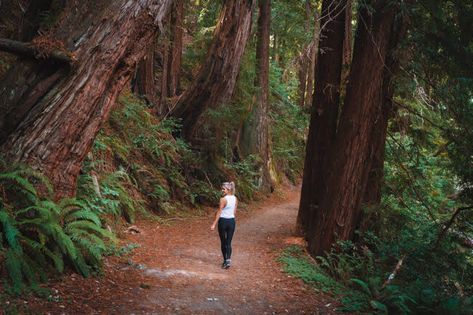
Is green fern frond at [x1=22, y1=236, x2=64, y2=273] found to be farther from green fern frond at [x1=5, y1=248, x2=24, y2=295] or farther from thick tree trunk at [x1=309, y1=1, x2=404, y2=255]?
thick tree trunk at [x1=309, y1=1, x2=404, y2=255]

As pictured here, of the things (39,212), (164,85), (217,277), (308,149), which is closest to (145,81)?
(164,85)

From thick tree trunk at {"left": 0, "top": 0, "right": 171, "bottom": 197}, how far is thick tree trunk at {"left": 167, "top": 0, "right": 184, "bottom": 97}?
1064 centimetres

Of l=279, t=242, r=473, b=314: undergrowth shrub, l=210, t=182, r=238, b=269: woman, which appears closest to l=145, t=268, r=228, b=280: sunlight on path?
l=210, t=182, r=238, b=269: woman

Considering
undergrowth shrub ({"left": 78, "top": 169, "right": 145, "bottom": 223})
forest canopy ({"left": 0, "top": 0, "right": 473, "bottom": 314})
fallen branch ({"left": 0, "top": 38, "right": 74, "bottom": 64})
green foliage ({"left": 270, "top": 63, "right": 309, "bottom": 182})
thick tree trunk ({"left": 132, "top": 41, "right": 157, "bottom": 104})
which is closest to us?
forest canopy ({"left": 0, "top": 0, "right": 473, "bottom": 314})

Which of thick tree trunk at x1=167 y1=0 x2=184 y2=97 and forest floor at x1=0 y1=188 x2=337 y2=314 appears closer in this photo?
forest floor at x1=0 y1=188 x2=337 y2=314

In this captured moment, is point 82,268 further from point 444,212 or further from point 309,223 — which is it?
point 444,212

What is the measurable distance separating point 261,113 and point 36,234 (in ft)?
43.7

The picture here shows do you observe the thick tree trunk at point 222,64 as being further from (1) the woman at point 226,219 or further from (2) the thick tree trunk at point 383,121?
(1) the woman at point 226,219

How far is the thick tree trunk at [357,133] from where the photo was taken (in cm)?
933

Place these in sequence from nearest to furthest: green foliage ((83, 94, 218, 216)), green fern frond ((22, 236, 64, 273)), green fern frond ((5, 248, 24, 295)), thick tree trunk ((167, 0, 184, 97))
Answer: green fern frond ((5, 248, 24, 295)), green fern frond ((22, 236, 64, 273)), green foliage ((83, 94, 218, 216)), thick tree trunk ((167, 0, 184, 97))

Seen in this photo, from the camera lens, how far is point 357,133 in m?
9.47

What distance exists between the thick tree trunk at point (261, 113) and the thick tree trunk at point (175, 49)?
3325 millimetres

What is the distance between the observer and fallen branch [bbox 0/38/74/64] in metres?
7.25

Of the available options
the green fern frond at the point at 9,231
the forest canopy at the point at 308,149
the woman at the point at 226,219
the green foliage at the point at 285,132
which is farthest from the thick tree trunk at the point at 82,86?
the green foliage at the point at 285,132
